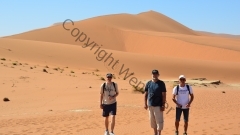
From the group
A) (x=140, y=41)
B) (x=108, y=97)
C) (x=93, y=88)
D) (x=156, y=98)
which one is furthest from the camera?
(x=140, y=41)

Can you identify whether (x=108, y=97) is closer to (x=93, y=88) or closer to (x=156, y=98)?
(x=156, y=98)

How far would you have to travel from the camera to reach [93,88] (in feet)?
73.2

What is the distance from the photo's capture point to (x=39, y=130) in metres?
10.2

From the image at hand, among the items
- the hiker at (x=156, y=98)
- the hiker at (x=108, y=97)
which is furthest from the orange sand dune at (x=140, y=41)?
the hiker at (x=156, y=98)

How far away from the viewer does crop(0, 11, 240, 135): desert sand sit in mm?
10773

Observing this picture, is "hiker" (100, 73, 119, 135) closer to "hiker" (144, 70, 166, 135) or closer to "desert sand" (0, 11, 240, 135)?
"hiker" (144, 70, 166, 135)

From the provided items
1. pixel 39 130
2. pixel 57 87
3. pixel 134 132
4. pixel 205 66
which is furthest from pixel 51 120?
pixel 205 66

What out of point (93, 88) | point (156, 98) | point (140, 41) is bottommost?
point (156, 98)

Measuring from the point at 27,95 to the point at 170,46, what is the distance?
4698 cm

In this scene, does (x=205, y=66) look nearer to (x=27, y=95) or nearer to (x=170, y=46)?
(x=170, y=46)


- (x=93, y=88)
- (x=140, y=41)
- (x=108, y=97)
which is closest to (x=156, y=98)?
(x=108, y=97)

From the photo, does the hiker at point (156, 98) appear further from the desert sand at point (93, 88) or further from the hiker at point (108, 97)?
the desert sand at point (93, 88)

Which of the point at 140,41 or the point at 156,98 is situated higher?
the point at 140,41

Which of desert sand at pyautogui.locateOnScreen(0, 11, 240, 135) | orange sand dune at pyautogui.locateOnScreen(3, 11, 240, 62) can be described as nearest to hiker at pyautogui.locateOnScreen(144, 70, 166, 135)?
desert sand at pyautogui.locateOnScreen(0, 11, 240, 135)
